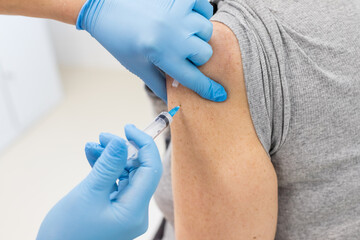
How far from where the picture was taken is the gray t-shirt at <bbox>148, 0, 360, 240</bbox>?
82 centimetres

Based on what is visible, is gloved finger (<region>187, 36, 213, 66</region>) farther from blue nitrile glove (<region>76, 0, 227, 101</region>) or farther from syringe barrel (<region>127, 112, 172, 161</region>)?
syringe barrel (<region>127, 112, 172, 161</region>)

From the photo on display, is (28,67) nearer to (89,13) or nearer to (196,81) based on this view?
A: (89,13)

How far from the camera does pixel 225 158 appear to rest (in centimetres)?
85

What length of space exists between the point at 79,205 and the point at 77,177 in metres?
1.82

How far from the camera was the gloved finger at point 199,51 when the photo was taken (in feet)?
2.70

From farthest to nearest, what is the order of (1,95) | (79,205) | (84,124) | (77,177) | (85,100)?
(85,100), (84,124), (1,95), (77,177), (79,205)

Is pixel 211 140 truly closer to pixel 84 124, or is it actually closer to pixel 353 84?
pixel 353 84

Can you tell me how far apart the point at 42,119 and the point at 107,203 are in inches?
97.2

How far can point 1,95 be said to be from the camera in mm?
2736

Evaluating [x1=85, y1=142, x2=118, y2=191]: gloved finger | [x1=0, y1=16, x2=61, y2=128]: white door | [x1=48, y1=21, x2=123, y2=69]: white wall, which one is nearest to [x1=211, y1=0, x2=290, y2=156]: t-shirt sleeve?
[x1=85, y1=142, x2=118, y2=191]: gloved finger

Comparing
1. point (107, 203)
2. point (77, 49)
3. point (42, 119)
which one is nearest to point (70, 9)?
point (107, 203)

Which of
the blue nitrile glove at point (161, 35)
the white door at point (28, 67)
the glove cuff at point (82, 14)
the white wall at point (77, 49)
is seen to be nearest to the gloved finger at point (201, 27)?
the blue nitrile glove at point (161, 35)

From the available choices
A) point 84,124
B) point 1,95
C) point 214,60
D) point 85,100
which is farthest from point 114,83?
point 214,60

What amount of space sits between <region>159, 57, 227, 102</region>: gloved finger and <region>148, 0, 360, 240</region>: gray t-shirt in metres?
0.06
